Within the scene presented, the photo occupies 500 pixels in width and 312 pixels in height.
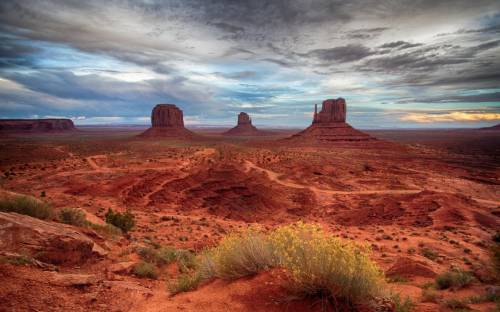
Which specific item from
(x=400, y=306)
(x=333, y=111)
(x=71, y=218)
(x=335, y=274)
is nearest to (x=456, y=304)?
(x=400, y=306)

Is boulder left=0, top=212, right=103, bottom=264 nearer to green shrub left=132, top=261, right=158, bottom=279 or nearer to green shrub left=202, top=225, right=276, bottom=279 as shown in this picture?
green shrub left=132, top=261, right=158, bottom=279

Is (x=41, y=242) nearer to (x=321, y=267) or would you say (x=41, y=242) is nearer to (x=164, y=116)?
(x=321, y=267)

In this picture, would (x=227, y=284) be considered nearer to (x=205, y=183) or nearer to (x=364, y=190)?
(x=205, y=183)

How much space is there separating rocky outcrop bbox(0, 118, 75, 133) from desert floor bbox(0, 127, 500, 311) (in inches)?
5135

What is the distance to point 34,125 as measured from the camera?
144625 millimetres

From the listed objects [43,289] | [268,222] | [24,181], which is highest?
[43,289]

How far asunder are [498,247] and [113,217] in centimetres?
1740

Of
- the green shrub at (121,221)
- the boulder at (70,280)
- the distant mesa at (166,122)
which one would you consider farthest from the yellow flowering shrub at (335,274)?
the distant mesa at (166,122)

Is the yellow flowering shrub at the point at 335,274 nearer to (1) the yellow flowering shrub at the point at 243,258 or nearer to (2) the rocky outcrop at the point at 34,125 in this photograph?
(1) the yellow flowering shrub at the point at 243,258

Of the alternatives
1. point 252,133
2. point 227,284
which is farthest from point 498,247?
point 252,133

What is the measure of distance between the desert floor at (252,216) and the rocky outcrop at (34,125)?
13042 centimetres

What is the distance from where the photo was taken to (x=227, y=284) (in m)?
5.05

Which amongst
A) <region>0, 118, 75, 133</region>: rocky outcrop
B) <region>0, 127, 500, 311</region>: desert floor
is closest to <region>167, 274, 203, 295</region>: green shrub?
<region>0, 127, 500, 311</region>: desert floor

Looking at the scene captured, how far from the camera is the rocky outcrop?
137250 millimetres
